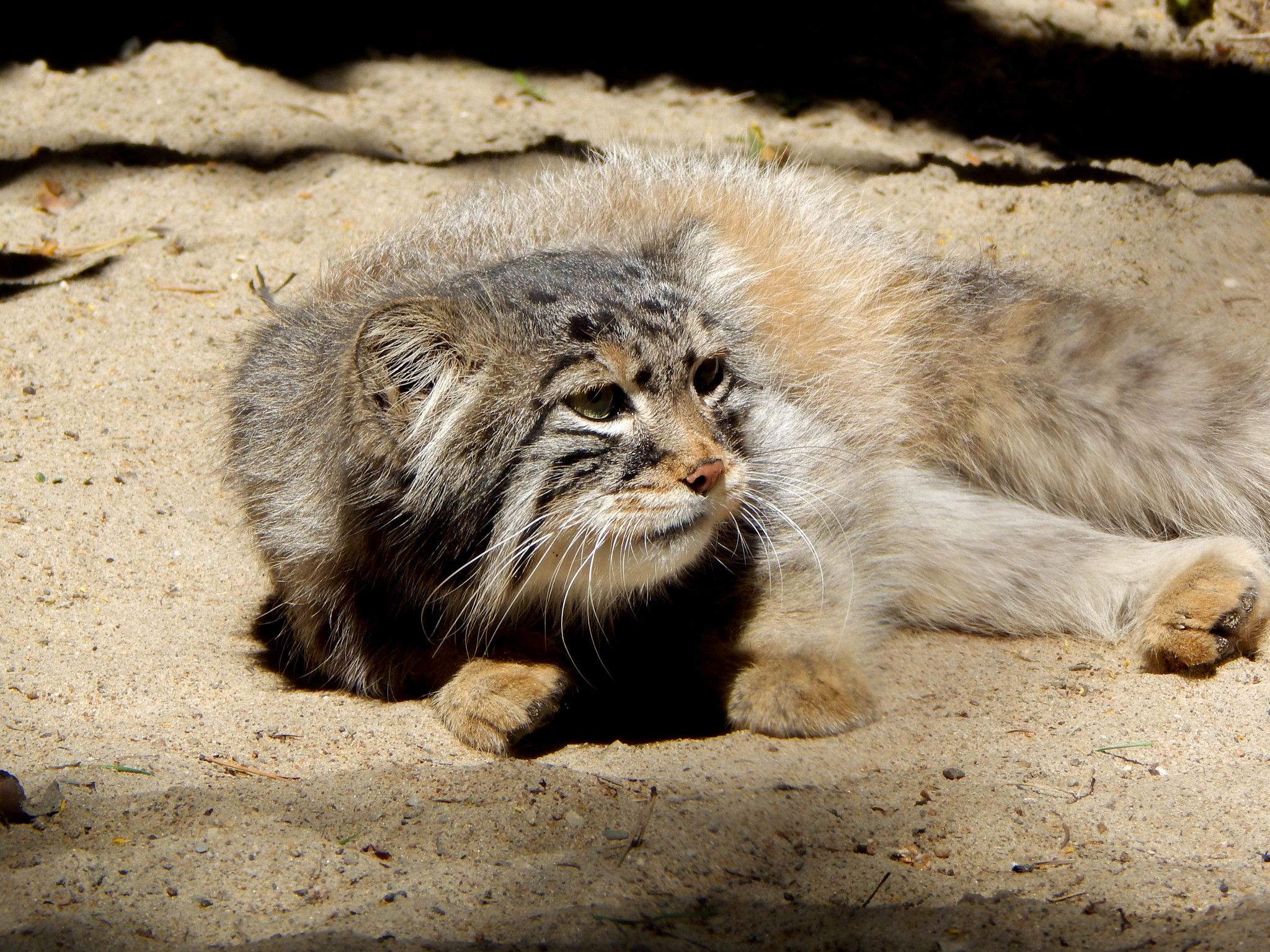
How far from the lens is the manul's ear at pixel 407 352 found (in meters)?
3.17

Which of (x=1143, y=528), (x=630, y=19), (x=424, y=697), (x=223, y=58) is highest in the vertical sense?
(x=630, y=19)

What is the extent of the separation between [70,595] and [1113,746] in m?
3.28

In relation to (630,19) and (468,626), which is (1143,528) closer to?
(468,626)

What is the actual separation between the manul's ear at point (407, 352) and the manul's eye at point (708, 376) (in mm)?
672

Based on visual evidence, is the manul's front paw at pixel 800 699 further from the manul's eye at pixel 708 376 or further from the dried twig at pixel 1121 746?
the manul's eye at pixel 708 376

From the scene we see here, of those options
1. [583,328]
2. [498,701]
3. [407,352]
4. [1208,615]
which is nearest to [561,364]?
[583,328]

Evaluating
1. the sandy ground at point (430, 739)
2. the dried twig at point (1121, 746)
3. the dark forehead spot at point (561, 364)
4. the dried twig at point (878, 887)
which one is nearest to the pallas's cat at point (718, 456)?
the dark forehead spot at point (561, 364)

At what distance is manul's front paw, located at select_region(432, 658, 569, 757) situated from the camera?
3336 millimetres

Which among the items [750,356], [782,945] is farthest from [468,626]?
[782,945]

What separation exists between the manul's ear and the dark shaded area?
4776 mm

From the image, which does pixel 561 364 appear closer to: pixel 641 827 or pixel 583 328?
pixel 583 328

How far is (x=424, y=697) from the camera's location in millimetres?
→ 3861

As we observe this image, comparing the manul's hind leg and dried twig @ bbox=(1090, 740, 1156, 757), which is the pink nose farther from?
the manul's hind leg

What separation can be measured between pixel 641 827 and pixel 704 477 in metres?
0.90
